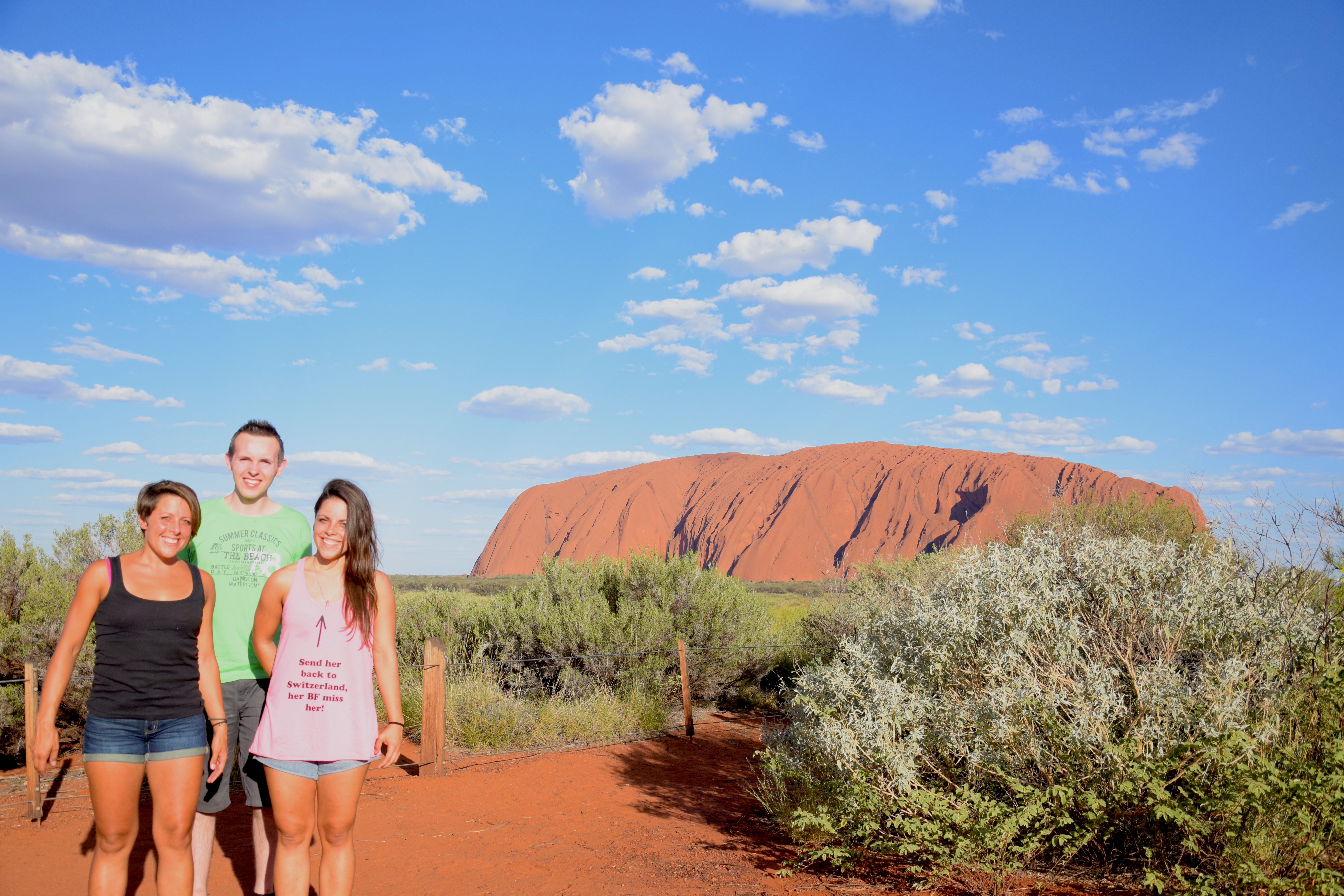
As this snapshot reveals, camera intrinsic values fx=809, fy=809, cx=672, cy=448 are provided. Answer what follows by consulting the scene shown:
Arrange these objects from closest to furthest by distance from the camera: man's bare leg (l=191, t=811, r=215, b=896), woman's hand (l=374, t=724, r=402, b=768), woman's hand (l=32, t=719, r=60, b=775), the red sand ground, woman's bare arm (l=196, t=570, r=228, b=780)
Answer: woman's hand (l=32, t=719, r=60, b=775) → woman's hand (l=374, t=724, r=402, b=768) → woman's bare arm (l=196, t=570, r=228, b=780) → man's bare leg (l=191, t=811, r=215, b=896) → the red sand ground

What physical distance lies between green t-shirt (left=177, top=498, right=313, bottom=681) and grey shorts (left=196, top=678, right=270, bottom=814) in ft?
0.16

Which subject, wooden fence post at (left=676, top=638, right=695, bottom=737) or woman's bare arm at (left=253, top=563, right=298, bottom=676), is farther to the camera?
wooden fence post at (left=676, top=638, right=695, bottom=737)

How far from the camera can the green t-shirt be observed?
312 centimetres

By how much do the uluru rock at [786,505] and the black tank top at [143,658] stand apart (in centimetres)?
4136

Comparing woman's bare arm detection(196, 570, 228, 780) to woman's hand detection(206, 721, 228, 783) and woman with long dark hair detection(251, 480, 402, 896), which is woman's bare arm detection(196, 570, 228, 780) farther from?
woman with long dark hair detection(251, 480, 402, 896)

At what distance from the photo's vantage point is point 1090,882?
3725 millimetres

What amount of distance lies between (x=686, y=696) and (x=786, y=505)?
55.5 metres

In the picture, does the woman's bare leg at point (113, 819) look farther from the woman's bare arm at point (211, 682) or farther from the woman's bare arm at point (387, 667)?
the woman's bare arm at point (387, 667)

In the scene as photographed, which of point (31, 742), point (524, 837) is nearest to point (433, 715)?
point (524, 837)

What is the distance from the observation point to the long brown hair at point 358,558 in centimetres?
276

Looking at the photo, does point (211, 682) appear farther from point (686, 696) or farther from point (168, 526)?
point (686, 696)

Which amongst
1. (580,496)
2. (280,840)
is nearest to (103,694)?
(280,840)

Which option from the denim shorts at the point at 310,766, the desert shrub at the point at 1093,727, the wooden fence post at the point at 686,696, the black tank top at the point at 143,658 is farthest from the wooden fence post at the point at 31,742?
the wooden fence post at the point at 686,696

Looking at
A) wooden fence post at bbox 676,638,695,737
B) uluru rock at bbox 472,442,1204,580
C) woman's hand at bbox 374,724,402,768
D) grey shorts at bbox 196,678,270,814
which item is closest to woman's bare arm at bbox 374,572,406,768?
woman's hand at bbox 374,724,402,768
